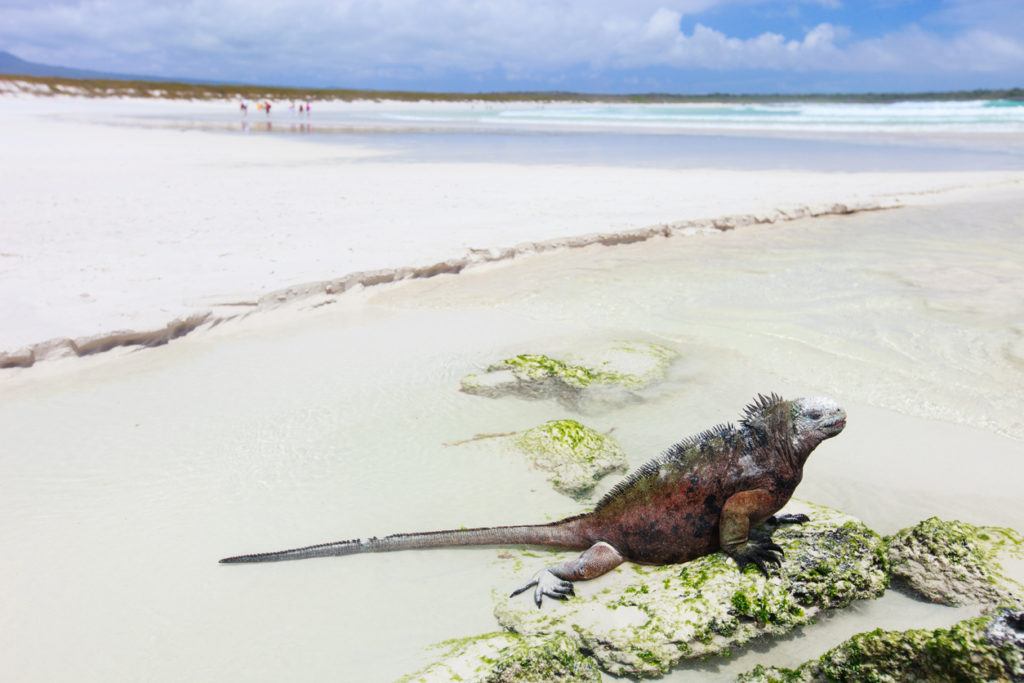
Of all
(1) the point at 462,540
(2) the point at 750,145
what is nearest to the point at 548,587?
(1) the point at 462,540

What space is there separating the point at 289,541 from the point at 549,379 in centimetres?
233

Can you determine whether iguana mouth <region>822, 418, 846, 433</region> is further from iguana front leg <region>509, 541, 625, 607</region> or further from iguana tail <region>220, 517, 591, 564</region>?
iguana tail <region>220, 517, 591, 564</region>

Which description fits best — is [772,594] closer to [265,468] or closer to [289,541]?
[289,541]

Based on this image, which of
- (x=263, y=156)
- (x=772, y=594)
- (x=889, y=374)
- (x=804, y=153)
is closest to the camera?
(x=772, y=594)

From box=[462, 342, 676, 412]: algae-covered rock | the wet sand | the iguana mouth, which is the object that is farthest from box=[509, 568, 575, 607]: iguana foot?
box=[462, 342, 676, 412]: algae-covered rock

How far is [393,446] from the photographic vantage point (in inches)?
172

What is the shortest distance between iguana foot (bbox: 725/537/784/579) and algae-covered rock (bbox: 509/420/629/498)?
3.45 feet

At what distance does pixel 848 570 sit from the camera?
115 inches

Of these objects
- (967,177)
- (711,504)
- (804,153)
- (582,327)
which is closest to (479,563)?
(711,504)

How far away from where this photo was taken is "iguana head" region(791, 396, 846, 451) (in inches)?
115

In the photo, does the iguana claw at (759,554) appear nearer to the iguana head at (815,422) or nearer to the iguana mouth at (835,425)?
the iguana head at (815,422)

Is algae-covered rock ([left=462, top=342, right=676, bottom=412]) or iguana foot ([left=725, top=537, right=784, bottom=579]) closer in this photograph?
iguana foot ([left=725, top=537, right=784, bottom=579])

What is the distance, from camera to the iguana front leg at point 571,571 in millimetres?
2912

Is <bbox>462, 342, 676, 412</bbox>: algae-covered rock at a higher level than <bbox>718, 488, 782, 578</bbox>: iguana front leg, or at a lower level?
lower
